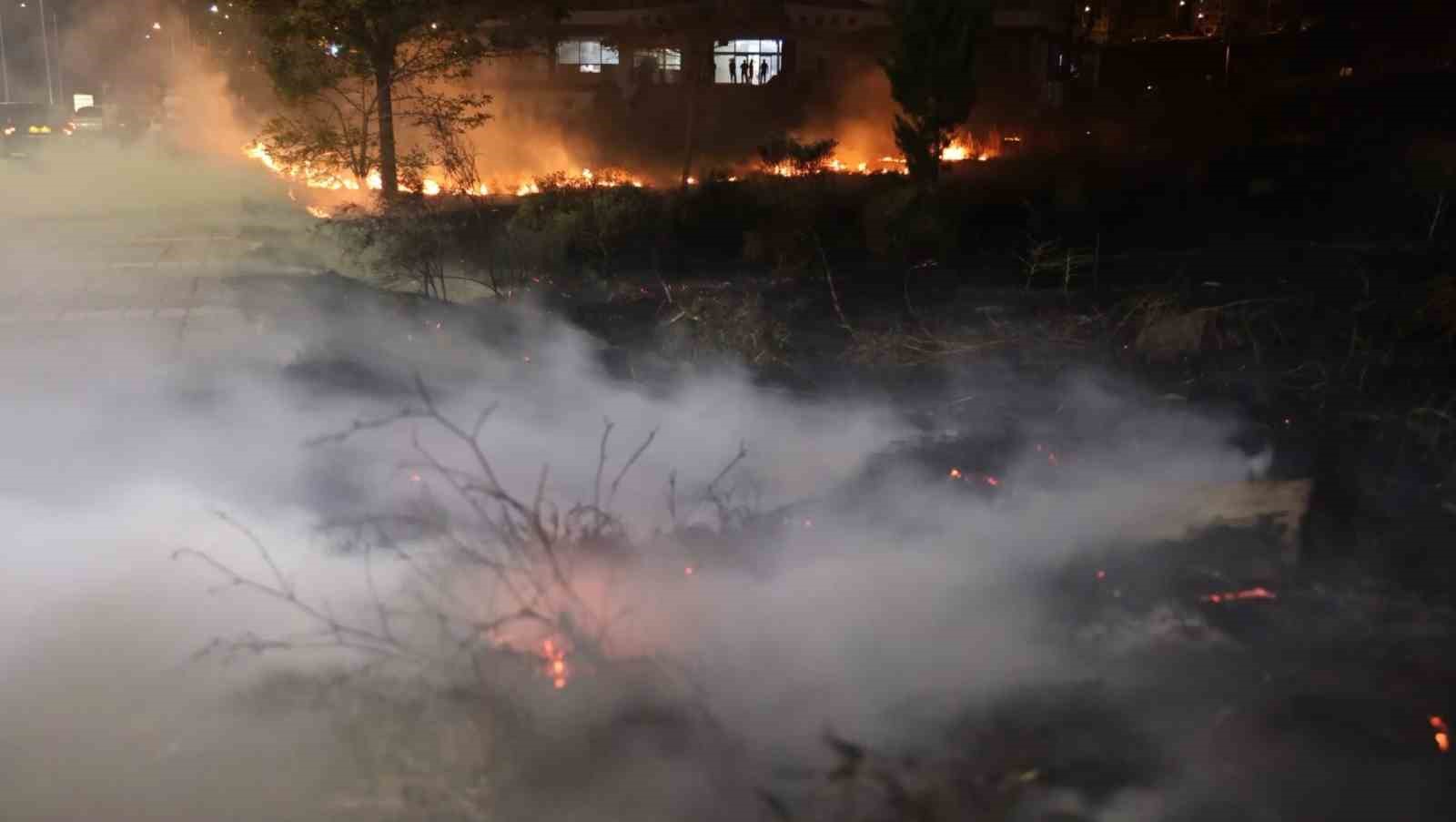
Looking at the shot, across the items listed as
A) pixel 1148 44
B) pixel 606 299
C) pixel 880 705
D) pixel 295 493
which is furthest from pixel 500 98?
pixel 880 705

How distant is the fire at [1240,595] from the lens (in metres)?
5.95

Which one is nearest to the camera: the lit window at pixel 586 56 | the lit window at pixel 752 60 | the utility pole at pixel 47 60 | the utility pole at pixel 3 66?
the lit window at pixel 752 60

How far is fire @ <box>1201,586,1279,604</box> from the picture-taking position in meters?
5.95

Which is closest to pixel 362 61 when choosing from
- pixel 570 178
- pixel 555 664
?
pixel 570 178

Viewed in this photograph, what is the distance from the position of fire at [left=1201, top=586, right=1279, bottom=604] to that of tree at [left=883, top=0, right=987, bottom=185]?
11875mm

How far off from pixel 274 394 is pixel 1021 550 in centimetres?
585

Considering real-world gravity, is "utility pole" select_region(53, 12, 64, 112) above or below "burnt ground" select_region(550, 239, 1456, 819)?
above

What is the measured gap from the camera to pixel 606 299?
1260 cm

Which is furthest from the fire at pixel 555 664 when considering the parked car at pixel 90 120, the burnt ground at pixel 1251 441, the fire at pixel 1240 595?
the parked car at pixel 90 120

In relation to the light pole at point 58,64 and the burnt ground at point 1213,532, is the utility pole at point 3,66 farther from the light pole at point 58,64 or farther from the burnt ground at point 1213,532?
the burnt ground at point 1213,532

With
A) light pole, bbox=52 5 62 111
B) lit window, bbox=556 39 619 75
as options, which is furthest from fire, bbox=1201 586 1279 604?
light pole, bbox=52 5 62 111

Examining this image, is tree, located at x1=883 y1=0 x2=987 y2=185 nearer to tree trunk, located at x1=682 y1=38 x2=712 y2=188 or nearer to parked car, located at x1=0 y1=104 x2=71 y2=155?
tree trunk, located at x1=682 y1=38 x2=712 y2=188

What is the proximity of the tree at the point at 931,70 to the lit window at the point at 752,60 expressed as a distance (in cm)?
1190

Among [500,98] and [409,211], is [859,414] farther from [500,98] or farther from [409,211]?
[500,98]
